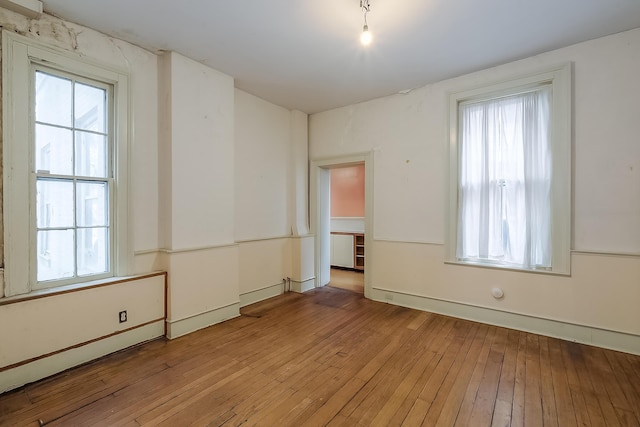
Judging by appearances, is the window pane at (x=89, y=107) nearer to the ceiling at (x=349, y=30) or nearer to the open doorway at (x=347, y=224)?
the ceiling at (x=349, y=30)

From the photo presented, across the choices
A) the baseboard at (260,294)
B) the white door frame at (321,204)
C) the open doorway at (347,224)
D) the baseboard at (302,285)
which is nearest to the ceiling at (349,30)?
the white door frame at (321,204)

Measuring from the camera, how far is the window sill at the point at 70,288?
2117 millimetres

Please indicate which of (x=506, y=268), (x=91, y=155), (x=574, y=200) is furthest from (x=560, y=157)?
(x=91, y=155)

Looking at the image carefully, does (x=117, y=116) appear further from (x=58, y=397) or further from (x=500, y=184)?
(x=500, y=184)

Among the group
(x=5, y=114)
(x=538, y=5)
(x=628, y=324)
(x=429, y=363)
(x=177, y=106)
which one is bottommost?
(x=429, y=363)

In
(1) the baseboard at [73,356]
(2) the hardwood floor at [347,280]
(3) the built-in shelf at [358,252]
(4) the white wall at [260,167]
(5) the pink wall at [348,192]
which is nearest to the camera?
(1) the baseboard at [73,356]

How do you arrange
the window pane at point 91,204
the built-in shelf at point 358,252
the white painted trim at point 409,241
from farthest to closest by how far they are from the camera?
the built-in shelf at point 358,252 → the white painted trim at point 409,241 → the window pane at point 91,204

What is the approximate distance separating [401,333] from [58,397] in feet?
9.40

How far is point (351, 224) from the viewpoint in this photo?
20.7ft

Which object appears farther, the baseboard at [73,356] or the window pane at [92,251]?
the window pane at [92,251]

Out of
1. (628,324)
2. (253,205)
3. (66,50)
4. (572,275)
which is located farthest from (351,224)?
(66,50)

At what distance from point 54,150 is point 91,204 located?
52 cm

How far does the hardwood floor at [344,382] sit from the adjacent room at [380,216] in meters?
0.02

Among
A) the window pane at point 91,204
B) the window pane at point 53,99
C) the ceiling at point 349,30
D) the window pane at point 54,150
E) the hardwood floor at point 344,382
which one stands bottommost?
the hardwood floor at point 344,382
